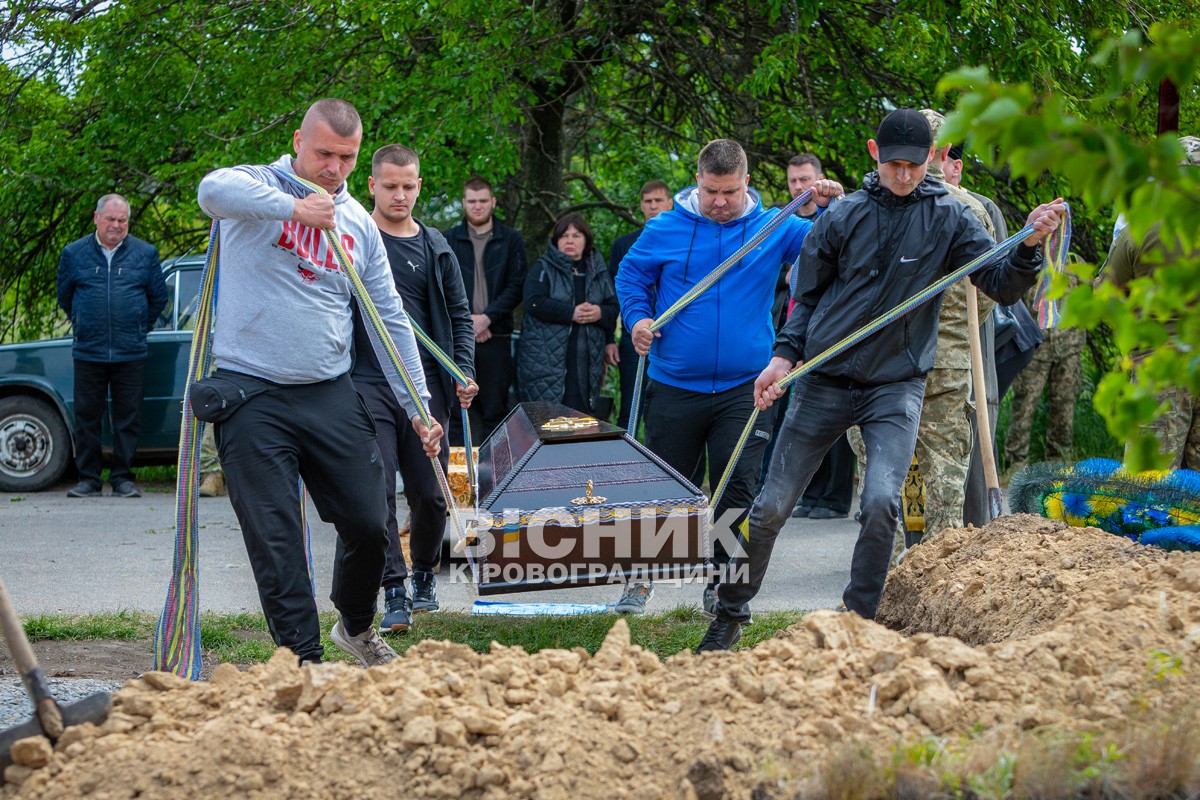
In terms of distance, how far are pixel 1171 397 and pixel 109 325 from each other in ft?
24.0

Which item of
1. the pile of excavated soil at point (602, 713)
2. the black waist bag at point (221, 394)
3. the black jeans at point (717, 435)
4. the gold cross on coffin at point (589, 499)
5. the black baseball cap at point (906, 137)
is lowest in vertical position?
the pile of excavated soil at point (602, 713)

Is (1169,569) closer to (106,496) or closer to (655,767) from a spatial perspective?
(655,767)

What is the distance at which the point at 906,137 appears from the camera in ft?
15.7

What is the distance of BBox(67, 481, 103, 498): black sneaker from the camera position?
9680 mm

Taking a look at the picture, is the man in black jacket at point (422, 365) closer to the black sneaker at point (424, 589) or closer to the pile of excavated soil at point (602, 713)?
the black sneaker at point (424, 589)

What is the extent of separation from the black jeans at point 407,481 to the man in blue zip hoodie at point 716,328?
1.04 metres

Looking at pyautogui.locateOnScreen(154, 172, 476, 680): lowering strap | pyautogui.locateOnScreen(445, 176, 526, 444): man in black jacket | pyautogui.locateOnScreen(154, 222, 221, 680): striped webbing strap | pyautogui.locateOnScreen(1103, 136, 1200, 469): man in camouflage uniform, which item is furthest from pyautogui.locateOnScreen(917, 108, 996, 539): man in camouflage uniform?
pyautogui.locateOnScreen(445, 176, 526, 444): man in black jacket


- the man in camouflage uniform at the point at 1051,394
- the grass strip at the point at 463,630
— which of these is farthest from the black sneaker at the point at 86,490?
the man in camouflage uniform at the point at 1051,394

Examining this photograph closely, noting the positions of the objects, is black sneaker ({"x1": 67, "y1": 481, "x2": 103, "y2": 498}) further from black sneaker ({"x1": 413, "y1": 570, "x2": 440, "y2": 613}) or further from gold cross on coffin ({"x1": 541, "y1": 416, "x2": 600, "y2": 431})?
gold cross on coffin ({"x1": 541, "y1": 416, "x2": 600, "y2": 431})

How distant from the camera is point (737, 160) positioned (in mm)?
5789

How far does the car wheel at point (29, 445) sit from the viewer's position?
1002cm

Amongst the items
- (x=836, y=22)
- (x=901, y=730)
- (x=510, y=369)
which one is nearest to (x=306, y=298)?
(x=901, y=730)

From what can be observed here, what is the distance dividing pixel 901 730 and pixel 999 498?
3.21 meters

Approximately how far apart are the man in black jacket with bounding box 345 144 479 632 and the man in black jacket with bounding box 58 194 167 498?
4341 millimetres
